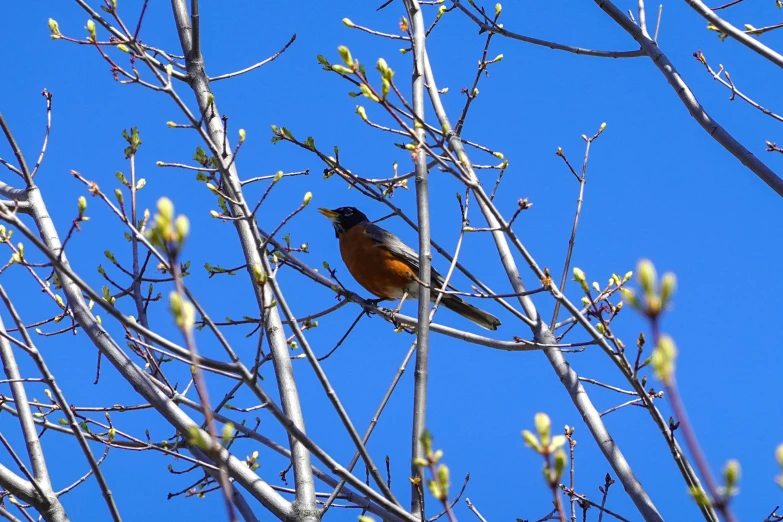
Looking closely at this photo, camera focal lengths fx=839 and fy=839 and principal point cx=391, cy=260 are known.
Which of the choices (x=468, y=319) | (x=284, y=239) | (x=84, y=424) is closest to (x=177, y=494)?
(x=84, y=424)

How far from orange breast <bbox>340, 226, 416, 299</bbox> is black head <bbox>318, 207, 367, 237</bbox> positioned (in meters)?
0.77

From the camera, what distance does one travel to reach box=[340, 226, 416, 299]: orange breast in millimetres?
6773

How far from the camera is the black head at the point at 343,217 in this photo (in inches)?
314

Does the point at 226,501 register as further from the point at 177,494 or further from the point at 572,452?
the point at 177,494

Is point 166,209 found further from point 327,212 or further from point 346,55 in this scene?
point 327,212

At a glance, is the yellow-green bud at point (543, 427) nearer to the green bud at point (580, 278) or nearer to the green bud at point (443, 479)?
the green bud at point (443, 479)

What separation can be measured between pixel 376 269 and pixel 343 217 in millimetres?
1418

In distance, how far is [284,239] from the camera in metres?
4.65

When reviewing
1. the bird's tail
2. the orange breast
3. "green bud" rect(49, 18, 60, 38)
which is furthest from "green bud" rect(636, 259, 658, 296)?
the orange breast

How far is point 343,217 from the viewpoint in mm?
8133

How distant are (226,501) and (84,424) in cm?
292

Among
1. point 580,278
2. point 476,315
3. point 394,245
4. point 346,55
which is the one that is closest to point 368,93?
point 346,55

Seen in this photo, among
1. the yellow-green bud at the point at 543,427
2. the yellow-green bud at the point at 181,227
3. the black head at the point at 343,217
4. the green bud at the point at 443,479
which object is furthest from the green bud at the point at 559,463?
the black head at the point at 343,217

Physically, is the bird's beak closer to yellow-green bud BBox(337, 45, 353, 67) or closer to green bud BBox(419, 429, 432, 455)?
yellow-green bud BBox(337, 45, 353, 67)
